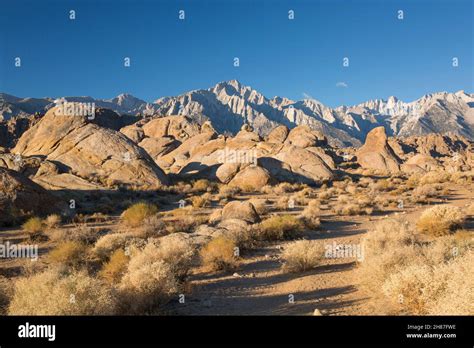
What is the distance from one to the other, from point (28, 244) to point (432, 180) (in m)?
31.2

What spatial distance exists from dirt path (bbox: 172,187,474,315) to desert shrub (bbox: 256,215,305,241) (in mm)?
1508

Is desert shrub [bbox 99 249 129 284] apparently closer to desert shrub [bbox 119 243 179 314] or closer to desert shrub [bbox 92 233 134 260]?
desert shrub [bbox 119 243 179 314]

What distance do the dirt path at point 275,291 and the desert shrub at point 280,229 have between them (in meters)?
1.51

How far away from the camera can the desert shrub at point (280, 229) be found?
13.9 m

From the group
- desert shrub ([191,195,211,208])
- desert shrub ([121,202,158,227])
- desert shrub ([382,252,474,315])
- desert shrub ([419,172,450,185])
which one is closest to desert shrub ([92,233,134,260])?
desert shrub ([121,202,158,227])

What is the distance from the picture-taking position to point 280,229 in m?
14.1

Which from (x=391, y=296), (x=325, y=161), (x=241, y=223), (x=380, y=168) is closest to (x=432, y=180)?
(x=325, y=161)

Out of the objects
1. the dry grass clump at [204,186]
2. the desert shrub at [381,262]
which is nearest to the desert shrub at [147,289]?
the desert shrub at [381,262]

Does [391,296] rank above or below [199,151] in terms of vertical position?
below

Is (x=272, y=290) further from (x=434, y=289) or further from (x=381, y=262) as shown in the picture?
(x=434, y=289)

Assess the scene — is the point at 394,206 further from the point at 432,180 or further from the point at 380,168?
the point at 380,168

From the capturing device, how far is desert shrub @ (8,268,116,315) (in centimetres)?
578

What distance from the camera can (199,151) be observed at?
43938 mm

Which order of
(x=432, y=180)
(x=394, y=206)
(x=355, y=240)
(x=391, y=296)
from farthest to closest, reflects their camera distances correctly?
(x=432, y=180), (x=394, y=206), (x=355, y=240), (x=391, y=296)
